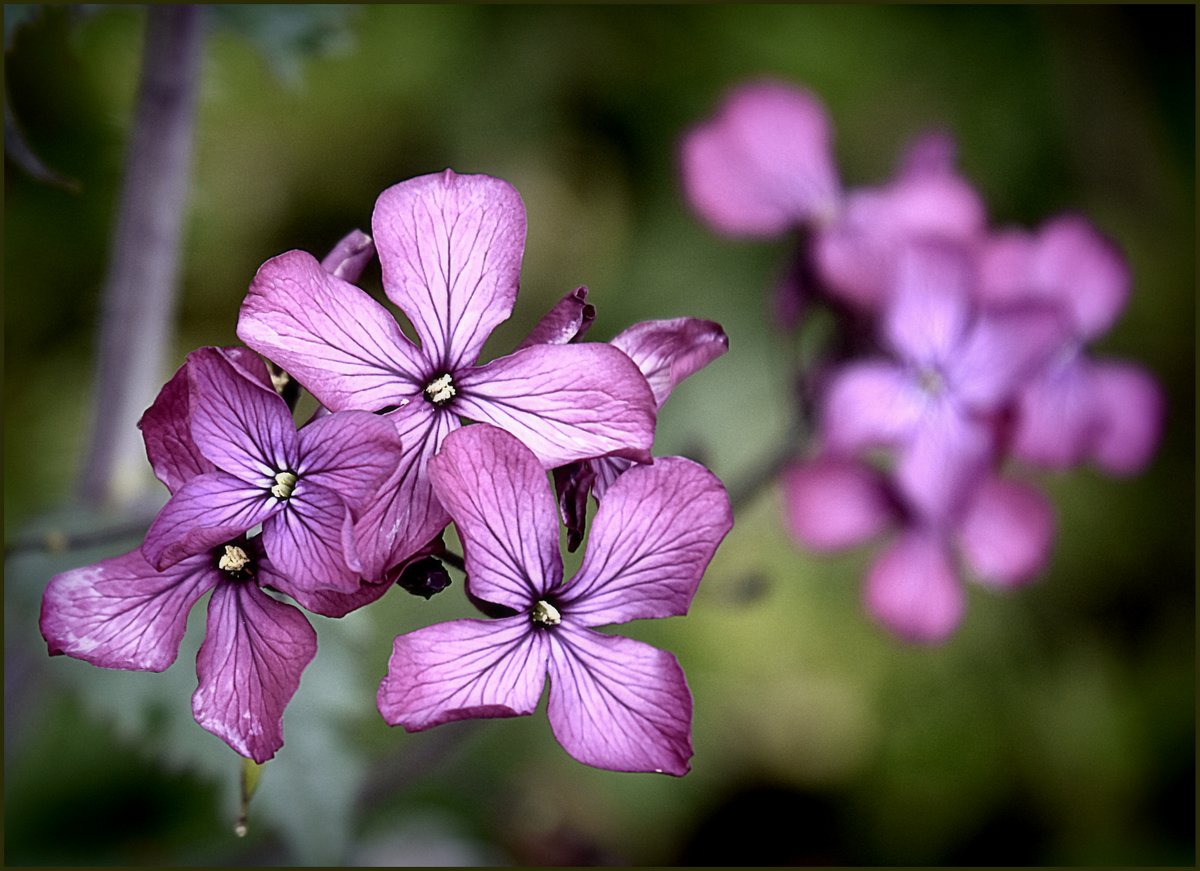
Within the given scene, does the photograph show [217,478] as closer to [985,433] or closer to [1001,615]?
[985,433]

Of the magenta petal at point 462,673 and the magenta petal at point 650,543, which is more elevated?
the magenta petal at point 650,543

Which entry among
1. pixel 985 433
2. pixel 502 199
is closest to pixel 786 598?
pixel 985 433

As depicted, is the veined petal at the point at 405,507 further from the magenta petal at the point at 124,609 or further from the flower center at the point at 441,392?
the magenta petal at the point at 124,609

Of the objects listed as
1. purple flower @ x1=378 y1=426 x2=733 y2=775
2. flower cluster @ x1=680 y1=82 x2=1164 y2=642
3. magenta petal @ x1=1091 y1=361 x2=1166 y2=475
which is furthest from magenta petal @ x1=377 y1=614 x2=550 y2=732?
magenta petal @ x1=1091 y1=361 x2=1166 y2=475

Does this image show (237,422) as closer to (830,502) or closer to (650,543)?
(650,543)

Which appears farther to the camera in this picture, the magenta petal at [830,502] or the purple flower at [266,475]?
the magenta petal at [830,502]

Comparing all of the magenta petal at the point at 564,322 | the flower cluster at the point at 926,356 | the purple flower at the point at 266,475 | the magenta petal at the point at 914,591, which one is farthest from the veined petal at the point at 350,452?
the magenta petal at the point at 914,591
